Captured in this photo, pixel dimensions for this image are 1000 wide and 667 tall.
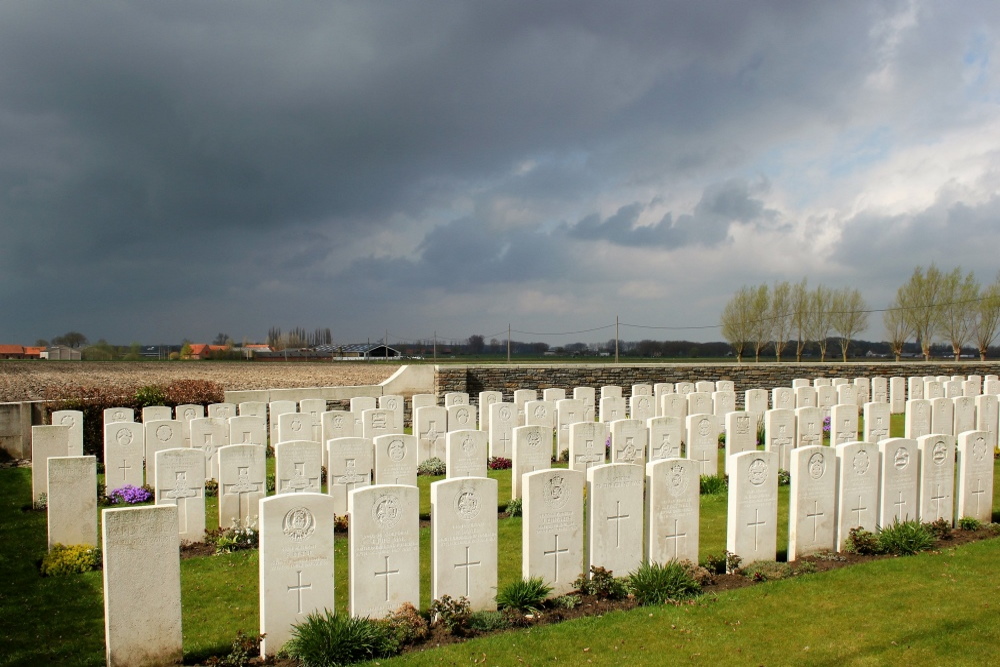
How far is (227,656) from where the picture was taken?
184 inches

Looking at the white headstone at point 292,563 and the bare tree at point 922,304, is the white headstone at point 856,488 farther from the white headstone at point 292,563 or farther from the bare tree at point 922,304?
the bare tree at point 922,304

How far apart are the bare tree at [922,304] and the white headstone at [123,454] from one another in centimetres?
4182

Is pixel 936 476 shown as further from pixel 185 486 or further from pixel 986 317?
pixel 986 317

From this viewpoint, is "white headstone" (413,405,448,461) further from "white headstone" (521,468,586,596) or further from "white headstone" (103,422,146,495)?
"white headstone" (521,468,586,596)

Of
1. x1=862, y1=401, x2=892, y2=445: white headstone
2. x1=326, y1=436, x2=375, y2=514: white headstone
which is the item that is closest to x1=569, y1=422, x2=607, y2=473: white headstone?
x1=326, y1=436, x2=375, y2=514: white headstone

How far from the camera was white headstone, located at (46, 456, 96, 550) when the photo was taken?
23.5ft

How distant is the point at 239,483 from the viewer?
26.7 ft

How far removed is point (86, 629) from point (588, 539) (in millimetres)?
4258

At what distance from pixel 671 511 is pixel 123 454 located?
26.3ft

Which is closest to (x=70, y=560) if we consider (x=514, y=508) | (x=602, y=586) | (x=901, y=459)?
(x=514, y=508)

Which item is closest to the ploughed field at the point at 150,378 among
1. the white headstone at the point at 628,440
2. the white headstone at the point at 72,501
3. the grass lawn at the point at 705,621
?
the white headstone at the point at 72,501

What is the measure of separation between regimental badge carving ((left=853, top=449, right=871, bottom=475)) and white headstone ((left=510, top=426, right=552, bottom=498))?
4026 mm

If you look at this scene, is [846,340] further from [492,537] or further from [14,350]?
[14,350]

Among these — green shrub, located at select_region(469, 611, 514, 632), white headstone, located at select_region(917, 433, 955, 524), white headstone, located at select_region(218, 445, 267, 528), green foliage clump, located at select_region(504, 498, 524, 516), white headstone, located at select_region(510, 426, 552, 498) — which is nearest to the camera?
green shrub, located at select_region(469, 611, 514, 632)
